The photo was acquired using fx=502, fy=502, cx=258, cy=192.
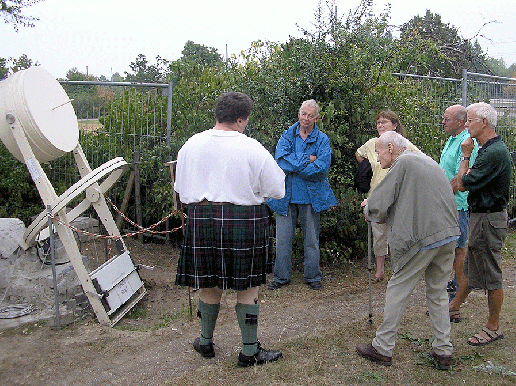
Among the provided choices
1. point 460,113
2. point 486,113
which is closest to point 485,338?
point 486,113

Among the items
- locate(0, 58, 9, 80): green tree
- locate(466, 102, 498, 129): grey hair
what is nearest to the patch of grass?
locate(466, 102, 498, 129): grey hair

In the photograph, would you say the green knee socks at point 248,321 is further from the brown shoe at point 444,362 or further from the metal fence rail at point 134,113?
the metal fence rail at point 134,113

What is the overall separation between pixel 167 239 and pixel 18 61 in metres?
3.95

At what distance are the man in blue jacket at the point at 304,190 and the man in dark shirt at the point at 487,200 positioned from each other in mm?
1544

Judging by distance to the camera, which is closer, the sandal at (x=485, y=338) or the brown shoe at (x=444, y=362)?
the brown shoe at (x=444, y=362)

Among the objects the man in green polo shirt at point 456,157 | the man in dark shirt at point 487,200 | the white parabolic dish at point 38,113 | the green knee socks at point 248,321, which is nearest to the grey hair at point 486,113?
the man in dark shirt at point 487,200

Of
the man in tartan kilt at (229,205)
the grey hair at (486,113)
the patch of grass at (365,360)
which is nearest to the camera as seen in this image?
the man in tartan kilt at (229,205)

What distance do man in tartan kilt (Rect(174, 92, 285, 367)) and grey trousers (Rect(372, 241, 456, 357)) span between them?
92 centimetres

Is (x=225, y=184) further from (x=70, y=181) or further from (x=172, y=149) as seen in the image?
(x=70, y=181)

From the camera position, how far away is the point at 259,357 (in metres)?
3.64

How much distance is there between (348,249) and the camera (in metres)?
5.96

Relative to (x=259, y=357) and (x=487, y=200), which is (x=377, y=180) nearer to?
(x=487, y=200)

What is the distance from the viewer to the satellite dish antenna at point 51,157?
174 inches

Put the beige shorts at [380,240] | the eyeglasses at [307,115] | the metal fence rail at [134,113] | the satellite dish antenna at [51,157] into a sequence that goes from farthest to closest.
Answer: the metal fence rail at [134,113], the beige shorts at [380,240], the eyeglasses at [307,115], the satellite dish antenna at [51,157]
